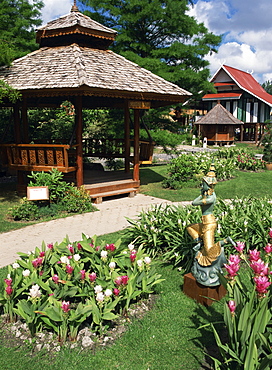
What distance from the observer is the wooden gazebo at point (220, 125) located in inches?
1366

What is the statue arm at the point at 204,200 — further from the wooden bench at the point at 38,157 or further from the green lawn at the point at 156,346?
the wooden bench at the point at 38,157

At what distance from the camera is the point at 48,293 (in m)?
4.32

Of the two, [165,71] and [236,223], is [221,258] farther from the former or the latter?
[165,71]

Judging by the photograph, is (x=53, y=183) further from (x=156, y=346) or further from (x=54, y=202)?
(x=156, y=346)

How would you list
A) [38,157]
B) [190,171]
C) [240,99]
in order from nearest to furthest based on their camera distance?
[38,157], [190,171], [240,99]

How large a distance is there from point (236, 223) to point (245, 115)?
33.8 meters

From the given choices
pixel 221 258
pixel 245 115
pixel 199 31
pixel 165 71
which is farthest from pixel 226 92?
pixel 221 258

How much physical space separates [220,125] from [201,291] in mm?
32519

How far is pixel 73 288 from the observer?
4352 mm

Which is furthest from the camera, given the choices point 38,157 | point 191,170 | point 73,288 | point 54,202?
point 191,170

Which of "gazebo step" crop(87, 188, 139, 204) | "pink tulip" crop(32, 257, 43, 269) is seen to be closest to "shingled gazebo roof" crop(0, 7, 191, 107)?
"gazebo step" crop(87, 188, 139, 204)

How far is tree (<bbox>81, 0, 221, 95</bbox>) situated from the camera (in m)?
17.5

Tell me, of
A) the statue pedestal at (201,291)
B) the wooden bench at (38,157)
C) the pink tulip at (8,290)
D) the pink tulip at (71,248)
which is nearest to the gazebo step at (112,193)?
the wooden bench at (38,157)

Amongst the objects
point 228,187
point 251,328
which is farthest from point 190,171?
point 251,328
